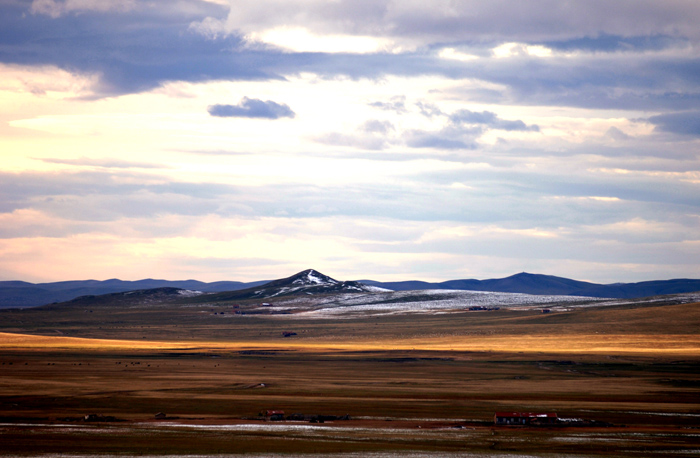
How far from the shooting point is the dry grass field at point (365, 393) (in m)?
51.7

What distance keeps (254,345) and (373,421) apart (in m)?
96.9

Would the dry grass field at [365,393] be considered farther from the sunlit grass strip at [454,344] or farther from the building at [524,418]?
the building at [524,418]

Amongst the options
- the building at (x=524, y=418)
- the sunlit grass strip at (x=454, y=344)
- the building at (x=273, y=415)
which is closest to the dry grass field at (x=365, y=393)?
the sunlit grass strip at (x=454, y=344)

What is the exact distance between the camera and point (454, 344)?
150 m

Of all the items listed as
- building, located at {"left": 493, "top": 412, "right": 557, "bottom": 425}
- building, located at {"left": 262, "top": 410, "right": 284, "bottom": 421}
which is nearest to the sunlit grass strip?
building, located at {"left": 493, "top": 412, "right": 557, "bottom": 425}

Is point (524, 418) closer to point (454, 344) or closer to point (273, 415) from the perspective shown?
point (273, 415)

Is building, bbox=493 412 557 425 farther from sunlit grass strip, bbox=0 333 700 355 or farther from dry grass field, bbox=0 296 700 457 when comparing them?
sunlit grass strip, bbox=0 333 700 355

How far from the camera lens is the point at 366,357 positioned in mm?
123500

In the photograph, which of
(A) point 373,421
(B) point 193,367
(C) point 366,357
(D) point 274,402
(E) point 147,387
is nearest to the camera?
(A) point 373,421

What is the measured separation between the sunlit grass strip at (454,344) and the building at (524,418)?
→ 7095cm

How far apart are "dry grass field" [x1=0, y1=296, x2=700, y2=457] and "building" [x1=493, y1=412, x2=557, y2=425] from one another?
1.13 meters

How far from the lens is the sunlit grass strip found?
440ft

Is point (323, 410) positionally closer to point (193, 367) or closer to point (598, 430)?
point (598, 430)

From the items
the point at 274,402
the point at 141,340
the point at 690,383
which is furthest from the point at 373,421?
the point at 141,340
